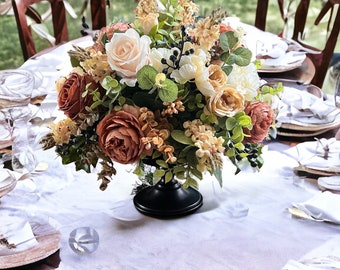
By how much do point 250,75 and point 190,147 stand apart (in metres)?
0.19

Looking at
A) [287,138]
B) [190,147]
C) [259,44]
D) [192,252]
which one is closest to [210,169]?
[190,147]

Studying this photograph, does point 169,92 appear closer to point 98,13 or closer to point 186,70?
point 186,70

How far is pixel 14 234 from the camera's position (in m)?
1.03

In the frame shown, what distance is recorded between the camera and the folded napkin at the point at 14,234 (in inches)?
39.2

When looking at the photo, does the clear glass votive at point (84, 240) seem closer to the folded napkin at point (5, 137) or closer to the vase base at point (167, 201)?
the vase base at point (167, 201)

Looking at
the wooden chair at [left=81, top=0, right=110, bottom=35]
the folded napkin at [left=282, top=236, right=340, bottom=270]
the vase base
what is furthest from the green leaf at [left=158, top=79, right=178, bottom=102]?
the wooden chair at [left=81, top=0, right=110, bottom=35]

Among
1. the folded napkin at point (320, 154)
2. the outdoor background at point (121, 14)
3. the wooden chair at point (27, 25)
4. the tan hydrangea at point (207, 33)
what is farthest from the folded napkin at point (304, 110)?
the outdoor background at point (121, 14)

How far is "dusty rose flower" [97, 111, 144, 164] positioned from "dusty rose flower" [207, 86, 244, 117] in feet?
0.45

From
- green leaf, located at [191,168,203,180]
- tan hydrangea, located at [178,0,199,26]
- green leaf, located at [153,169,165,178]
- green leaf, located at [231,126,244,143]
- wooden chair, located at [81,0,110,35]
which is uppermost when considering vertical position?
tan hydrangea, located at [178,0,199,26]

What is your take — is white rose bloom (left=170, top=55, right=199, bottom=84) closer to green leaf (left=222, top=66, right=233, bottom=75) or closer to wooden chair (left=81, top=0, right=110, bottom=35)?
green leaf (left=222, top=66, right=233, bottom=75)

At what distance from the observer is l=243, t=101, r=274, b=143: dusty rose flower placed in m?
1.05

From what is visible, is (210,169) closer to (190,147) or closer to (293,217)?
(190,147)

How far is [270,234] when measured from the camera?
1057mm

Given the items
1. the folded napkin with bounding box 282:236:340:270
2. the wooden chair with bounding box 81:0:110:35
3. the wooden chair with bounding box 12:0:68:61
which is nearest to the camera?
the folded napkin with bounding box 282:236:340:270
